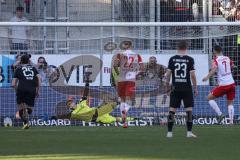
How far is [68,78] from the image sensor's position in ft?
74.9

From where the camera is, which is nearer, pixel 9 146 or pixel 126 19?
pixel 9 146

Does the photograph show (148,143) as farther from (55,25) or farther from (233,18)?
(233,18)

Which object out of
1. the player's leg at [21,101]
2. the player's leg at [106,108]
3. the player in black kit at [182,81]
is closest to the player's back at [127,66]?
the player's leg at [106,108]

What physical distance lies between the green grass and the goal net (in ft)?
13.0

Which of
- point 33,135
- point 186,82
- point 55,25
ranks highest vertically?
point 55,25

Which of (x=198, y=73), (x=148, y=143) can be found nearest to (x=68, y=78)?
(x=198, y=73)

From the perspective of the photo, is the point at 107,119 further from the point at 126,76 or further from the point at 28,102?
the point at 28,102

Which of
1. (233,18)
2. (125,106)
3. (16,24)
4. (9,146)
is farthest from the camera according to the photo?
(233,18)

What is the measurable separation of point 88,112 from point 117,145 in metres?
7.80

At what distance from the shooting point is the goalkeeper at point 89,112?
2225cm

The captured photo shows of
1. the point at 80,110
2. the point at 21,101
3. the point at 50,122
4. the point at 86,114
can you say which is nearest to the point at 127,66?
the point at 86,114

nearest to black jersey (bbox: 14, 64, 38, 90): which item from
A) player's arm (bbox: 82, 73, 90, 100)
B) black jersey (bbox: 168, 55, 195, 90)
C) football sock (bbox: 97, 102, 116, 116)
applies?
player's arm (bbox: 82, 73, 90, 100)

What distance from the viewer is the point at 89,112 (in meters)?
22.3

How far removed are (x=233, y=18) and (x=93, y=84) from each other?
6.08 metres
